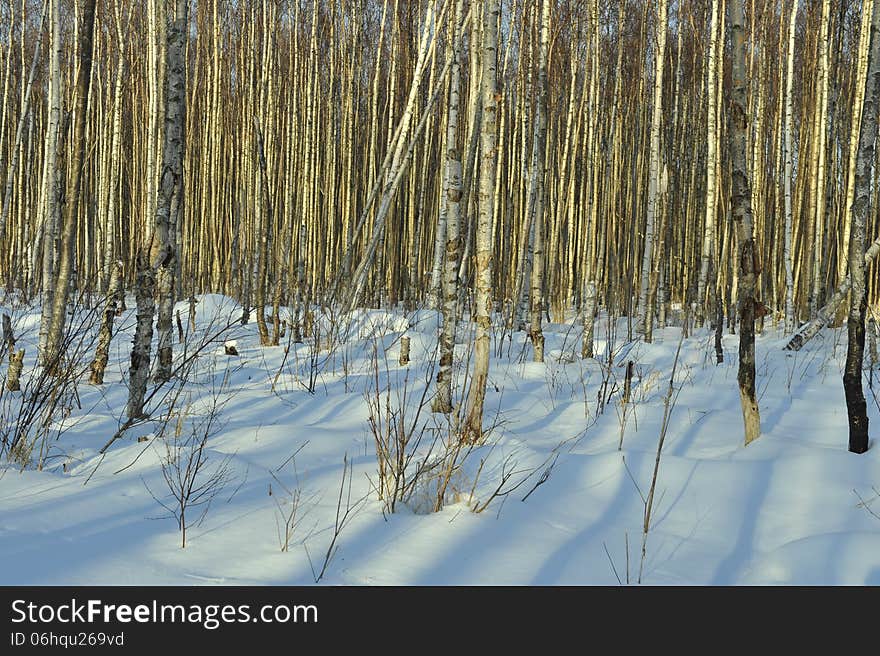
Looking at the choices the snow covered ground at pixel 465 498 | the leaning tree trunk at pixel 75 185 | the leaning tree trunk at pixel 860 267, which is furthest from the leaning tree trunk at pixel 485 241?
the leaning tree trunk at pixel 75 185

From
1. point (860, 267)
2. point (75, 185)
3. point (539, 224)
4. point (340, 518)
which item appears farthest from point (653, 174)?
point (340, 518)

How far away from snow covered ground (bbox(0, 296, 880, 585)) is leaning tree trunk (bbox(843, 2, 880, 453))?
0.51ft

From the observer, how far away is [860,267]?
3078 mm

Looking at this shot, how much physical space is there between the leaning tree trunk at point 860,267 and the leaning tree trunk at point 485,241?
4.92 ft

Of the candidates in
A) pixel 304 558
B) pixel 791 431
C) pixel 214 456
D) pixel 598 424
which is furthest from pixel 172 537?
pixel 791 431

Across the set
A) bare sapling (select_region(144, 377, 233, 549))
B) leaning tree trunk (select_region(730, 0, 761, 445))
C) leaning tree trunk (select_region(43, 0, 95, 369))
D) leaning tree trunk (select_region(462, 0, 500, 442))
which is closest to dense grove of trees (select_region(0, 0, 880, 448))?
leaning tree trunk (select_region(43, 0, 95, 369))

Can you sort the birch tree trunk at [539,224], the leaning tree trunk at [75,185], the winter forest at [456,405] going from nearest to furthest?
1. the winter forest at [456,405]
2. the leaning tree trunk at [75,185]
3. the birch tree trunk at [539,224]

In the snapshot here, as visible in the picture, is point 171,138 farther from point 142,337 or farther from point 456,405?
point 456,405

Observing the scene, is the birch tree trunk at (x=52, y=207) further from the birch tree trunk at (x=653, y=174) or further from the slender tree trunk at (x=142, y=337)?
the birch tree trunk at (x=653, y=174)

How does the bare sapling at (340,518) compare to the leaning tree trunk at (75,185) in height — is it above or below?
below

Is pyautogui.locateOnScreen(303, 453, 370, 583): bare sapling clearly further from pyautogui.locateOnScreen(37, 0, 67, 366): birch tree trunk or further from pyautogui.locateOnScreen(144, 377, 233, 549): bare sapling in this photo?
pyautogui.locateOnScreen(37, 0, 67, 366): birch tree trunk

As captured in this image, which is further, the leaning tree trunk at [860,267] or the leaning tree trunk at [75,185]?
the leaning tree trunk at [75,185]

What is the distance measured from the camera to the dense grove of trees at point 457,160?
550 centimetres
